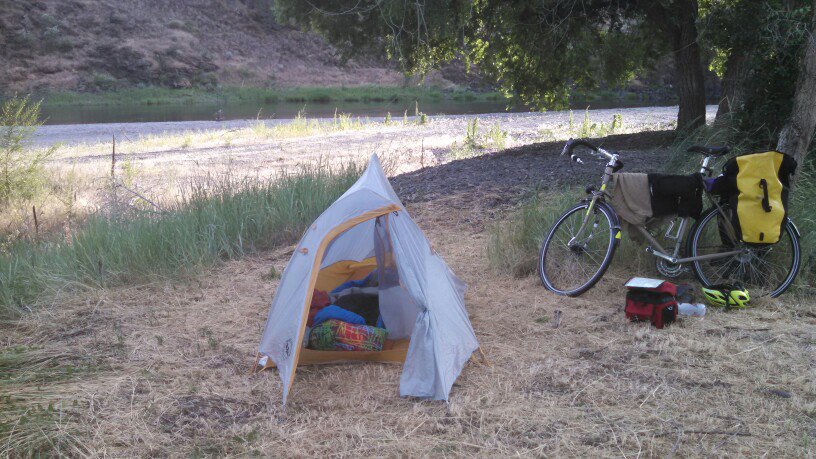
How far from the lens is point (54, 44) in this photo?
1810 inches

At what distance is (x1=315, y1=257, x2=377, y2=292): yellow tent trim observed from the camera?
5594mm

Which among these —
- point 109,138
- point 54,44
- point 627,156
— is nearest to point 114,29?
point 54,44

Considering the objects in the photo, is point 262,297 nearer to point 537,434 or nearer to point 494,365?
point 494,365

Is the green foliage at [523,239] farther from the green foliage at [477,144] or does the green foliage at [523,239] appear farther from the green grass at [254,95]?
the green grass at [254,95]

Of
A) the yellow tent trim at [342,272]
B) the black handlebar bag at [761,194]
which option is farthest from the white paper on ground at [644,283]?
the yellow tent trim at [342,272]

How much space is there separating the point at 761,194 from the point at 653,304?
3.56 ft

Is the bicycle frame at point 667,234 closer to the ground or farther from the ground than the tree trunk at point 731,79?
closer to the ground

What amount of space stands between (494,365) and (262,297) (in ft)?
7.35

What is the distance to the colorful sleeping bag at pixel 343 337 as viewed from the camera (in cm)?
459

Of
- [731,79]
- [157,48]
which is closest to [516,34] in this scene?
[731,79]

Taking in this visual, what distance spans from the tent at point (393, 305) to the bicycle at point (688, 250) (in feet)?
3.70

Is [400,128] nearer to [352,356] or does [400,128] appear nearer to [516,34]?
[516,34]

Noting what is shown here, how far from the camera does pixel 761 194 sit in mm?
5066

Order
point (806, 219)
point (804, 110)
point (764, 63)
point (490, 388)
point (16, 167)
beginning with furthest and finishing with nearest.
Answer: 1. point (16, 167)
2. point (764, 63)
3. point (806, 219)
4. point (804, 110)
5. point (490, 388)
